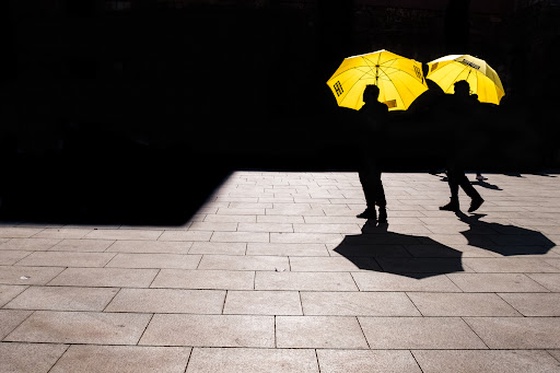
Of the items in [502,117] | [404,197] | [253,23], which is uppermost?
[253,23]

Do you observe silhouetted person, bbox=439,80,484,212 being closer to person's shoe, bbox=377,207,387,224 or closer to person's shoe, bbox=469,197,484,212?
person's shoe, bbox=469,197,484,212

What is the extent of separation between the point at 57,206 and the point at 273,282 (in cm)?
537

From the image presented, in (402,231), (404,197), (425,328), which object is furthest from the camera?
(404,197)

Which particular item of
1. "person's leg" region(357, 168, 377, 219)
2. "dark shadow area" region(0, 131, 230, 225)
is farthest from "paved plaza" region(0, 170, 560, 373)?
"dark shadow area" region(0, 131, 230, 225)

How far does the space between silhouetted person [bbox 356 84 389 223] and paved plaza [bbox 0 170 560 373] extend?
0.45 meters

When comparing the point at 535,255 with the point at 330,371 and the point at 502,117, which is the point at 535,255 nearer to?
the point at 330,371

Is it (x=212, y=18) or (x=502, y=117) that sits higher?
(x=212, y=18)

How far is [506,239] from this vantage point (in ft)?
21.9

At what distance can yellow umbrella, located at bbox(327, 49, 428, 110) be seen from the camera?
23.1 feet

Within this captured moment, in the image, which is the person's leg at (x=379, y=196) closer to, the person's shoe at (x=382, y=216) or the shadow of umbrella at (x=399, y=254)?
the person's shoe at (x=382, y=216)

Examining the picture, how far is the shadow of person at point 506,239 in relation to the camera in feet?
20.1

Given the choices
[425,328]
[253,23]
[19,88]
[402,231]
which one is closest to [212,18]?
[253,23]

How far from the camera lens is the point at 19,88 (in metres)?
17.8

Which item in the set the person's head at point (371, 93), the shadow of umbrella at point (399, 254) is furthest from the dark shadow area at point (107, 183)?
the person's head at point (371, 93)
